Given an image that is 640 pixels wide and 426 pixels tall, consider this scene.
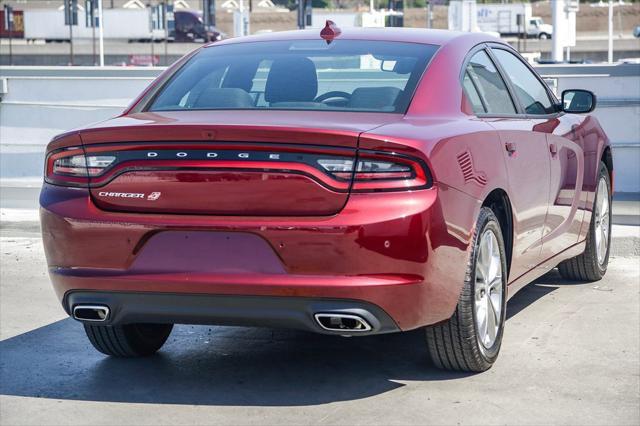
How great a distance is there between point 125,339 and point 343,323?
1.36m

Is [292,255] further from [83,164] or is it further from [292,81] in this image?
[292,81]

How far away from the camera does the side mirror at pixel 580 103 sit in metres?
7.06

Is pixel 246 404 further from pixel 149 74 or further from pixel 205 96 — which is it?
pixel 149 74

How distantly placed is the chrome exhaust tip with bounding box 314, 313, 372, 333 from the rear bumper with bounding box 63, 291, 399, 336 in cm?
1

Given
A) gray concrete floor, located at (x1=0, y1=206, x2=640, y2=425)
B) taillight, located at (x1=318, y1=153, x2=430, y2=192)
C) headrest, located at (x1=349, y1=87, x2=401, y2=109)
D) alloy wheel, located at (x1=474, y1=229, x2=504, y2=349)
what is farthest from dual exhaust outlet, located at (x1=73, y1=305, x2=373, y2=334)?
headrest, located at (x1=349, y1=87, x2=401, y2=109)

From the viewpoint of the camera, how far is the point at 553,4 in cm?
3300

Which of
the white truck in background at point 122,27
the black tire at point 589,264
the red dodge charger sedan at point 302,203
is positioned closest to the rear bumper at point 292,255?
the red dodge charger sedan at point 302,203

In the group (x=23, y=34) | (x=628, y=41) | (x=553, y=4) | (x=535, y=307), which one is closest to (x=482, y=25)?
(x=628, y=41)

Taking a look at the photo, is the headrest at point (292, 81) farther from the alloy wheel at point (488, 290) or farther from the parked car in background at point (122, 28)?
the parked car in background at point (122, 28)

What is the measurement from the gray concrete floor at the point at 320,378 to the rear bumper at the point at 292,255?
0.39 metres

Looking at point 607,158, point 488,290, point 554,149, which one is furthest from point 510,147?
point 607,158

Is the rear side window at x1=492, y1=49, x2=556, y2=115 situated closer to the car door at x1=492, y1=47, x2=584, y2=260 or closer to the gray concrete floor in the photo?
the car door at x1=492, y1=47, x2=584, y2=260

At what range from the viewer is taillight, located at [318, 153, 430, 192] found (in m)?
4.81

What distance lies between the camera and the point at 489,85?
6.21 m
